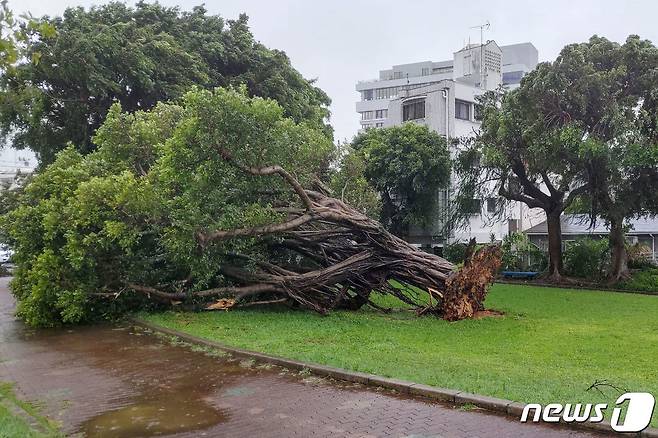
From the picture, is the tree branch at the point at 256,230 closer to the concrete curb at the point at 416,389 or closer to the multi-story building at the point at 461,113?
the concrete curb at the point at 416,389

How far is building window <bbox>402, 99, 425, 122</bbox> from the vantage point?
32781 millimetres

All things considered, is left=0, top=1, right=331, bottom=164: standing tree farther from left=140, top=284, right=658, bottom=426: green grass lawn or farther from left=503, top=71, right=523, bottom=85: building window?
left=503, top=71, right=523, bottom=85: building window

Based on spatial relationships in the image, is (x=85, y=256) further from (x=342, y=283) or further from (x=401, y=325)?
(x=401, y=325)

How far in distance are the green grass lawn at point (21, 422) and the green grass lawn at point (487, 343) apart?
11.6ft

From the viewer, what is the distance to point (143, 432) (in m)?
5.84

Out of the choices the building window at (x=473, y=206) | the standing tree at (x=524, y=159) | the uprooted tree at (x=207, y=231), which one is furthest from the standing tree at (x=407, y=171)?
the uprooted tree at (x=207, y=231)

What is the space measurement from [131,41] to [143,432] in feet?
59.7

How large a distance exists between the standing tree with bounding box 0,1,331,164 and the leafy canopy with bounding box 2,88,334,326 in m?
5.24

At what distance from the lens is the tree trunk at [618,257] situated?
21.5 metres

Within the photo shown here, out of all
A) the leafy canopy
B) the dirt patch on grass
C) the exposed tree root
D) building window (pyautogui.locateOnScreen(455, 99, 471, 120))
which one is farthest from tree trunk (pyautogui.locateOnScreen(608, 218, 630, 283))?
the leafy canopy

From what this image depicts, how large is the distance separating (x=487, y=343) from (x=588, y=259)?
50.5 ft

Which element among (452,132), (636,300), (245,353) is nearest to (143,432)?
(245,353)

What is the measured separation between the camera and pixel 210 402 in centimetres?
681

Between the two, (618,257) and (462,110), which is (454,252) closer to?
(618,257)
